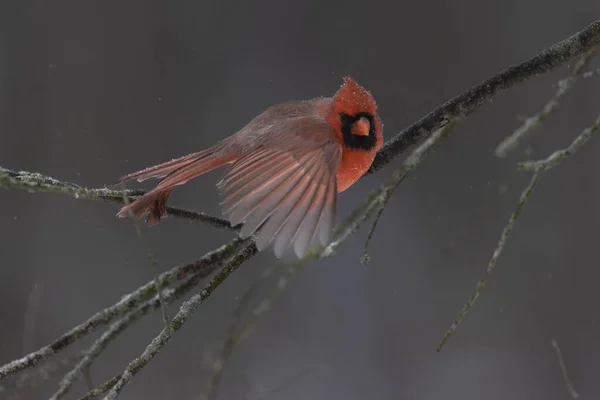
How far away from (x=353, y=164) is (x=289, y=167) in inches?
5.8

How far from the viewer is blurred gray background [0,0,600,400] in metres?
2.14

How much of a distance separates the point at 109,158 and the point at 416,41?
988 mm

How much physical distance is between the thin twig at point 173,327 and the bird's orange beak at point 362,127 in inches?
12.6

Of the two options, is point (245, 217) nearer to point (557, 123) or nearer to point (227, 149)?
point (227, 149)

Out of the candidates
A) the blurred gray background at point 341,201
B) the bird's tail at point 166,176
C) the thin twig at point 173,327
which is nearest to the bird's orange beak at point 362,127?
the bird's tail at point 166,176

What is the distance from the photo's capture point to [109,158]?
83.4 inches

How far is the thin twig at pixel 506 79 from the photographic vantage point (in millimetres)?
997

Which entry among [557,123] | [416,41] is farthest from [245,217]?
[557,123]

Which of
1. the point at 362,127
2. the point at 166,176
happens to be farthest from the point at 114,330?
the point at 362,127

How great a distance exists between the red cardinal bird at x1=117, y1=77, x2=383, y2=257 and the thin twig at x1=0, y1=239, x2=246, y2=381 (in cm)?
9

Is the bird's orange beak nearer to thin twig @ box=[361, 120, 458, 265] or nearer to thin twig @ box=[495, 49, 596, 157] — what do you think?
thin twig @ box=[361, 120, 458, 265]

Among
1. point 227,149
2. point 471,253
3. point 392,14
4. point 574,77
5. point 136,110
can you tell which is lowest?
point 471,253

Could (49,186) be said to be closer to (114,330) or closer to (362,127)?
(114,330)

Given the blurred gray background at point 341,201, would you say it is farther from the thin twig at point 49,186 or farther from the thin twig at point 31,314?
the thin twig at point 49,186
